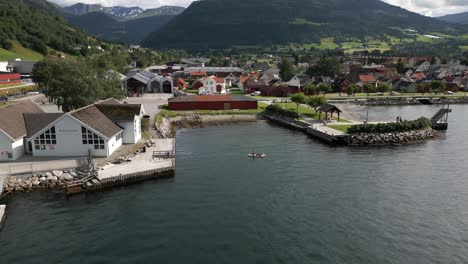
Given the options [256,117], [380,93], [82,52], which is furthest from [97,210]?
[82,52]

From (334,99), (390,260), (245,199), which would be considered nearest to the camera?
(390,260)

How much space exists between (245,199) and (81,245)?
506 inches

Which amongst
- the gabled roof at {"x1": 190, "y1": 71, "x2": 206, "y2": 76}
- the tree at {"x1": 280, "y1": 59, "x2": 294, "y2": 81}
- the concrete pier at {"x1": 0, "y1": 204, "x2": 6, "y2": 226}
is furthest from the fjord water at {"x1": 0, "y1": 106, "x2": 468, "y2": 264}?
the gabled roof at {"x1": 190, "y1": 71, "x2": 206, "y2": 76}

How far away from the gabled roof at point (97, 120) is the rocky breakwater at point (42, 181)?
575cm

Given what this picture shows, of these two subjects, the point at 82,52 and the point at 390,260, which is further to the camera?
the point at 82,52

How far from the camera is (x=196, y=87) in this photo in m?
113

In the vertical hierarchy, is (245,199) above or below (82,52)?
below

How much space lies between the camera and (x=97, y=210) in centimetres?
2858

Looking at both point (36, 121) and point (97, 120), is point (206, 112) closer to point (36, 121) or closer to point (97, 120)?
point (97, 120)

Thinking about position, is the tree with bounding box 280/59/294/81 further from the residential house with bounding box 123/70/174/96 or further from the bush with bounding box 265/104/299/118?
the bush with bounding box 265/104/299/118

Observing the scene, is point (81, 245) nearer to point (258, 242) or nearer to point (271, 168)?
point (258, 242)

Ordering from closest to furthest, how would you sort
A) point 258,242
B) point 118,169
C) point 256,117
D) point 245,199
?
point 258,242 → point 245,199 → point 118,169 → point 256,117

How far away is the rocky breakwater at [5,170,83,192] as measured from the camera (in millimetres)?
31828

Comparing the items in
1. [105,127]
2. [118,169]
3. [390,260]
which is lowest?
[390,260]
